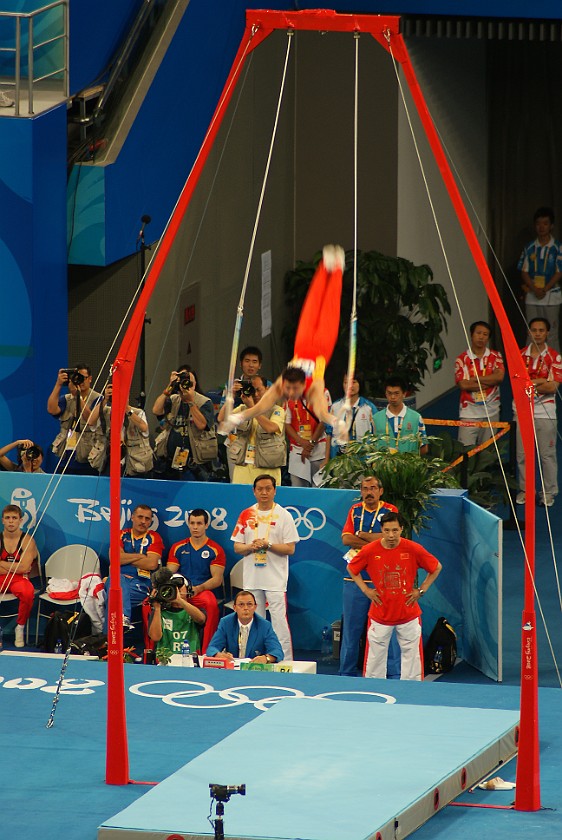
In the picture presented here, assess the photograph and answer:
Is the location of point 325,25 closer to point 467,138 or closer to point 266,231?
point 266,231

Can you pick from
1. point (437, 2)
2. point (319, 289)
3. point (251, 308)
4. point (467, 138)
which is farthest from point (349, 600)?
point (467, 138)

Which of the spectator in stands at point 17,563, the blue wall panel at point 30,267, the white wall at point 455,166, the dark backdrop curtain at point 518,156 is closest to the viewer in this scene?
the spectator in stands at point 17,563

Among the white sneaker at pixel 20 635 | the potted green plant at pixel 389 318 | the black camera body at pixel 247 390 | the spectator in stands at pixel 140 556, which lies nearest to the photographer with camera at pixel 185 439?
the black camera body at pixel 247 390

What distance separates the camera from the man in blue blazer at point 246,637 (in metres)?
9.55

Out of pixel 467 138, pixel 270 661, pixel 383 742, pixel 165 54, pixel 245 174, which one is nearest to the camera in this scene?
pixel 383 742

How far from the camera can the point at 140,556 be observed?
34.7 ft

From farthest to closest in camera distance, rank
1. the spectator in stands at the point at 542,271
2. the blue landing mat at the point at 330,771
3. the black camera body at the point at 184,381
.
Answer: the spectator in stands at the point at 542,271, the black camera body at the point at 184,381, the blue landing mat at the point at 330,771

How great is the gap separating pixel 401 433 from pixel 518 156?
927cm

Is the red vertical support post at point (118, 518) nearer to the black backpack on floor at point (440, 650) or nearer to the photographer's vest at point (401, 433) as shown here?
the black backpack on floor at point (440, 650)

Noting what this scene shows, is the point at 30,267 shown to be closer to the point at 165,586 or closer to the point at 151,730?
the point at 165,586

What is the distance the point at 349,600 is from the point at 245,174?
21.8 feet

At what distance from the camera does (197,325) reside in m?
14.4

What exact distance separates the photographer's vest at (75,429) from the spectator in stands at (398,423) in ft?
7.16

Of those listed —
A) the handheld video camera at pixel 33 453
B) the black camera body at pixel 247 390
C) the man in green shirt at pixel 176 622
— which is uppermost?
the black camera body at pixel 247 390
